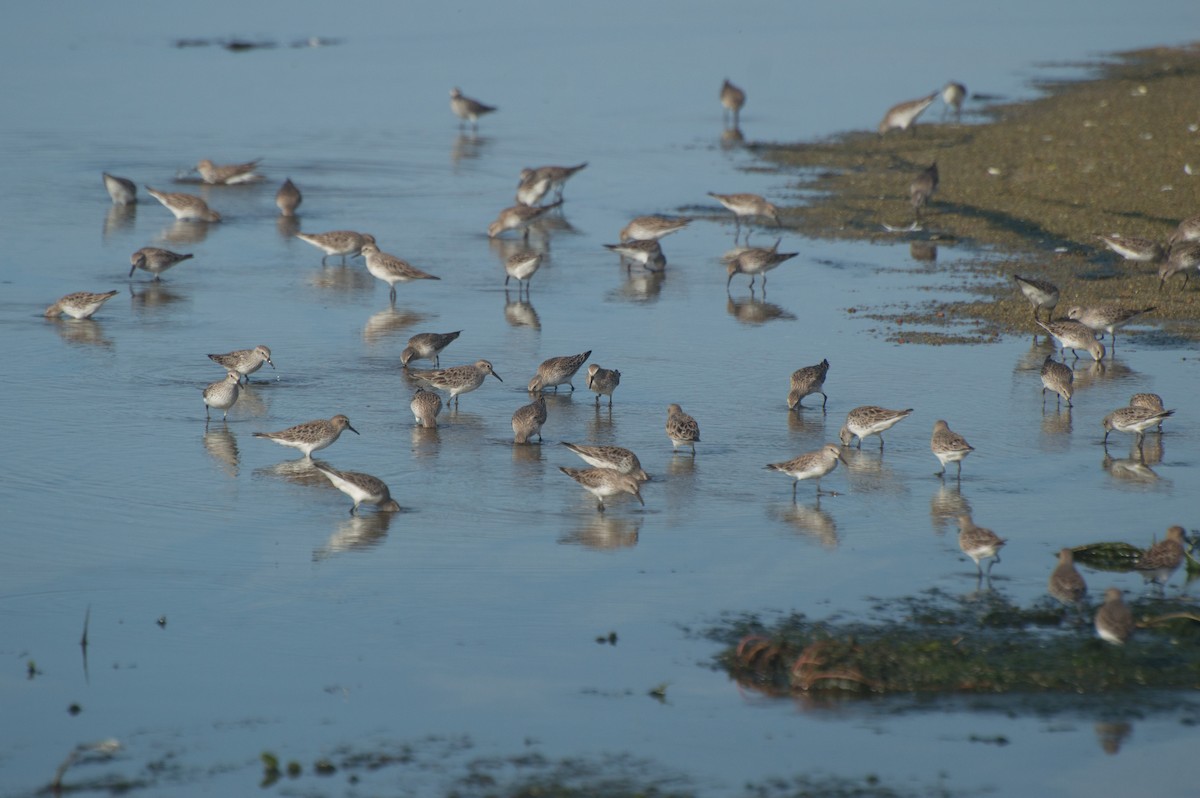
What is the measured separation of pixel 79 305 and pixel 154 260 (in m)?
2.58

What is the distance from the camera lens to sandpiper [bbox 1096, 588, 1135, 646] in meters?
9.77

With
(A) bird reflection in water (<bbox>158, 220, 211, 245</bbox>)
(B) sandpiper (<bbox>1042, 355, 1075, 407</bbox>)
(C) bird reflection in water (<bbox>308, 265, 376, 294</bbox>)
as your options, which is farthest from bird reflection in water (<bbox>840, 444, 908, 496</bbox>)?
(A) bird reflection in water (<bbox>158, 220, 211, 245</bbox>)

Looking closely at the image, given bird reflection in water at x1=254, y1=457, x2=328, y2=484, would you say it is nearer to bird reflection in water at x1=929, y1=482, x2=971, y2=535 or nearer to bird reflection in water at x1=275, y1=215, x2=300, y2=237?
bird reflection in water at x1=929, y1=482, x2=971, y2=535

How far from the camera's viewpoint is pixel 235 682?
380 inches

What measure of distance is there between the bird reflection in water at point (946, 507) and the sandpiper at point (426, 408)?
16.3 ft

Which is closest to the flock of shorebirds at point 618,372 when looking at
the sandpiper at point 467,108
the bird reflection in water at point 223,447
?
the bird reflection in water at point 223,447

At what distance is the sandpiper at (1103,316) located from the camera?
18.2 m

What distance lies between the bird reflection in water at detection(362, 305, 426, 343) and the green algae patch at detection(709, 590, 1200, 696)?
997 cm

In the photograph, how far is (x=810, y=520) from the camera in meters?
12.8

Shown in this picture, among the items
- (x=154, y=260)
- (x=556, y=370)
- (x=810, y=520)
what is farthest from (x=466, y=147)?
(x=810, y=520)

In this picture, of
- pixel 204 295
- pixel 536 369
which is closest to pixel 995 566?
pixel 536 369

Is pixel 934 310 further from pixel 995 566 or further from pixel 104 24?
pixel 104 24

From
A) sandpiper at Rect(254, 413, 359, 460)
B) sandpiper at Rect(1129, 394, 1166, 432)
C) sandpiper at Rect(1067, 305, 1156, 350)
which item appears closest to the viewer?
sandpiper at Rect(254, 413, 359, 460)

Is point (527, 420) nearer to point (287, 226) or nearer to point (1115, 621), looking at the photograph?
point (1115, 621)
